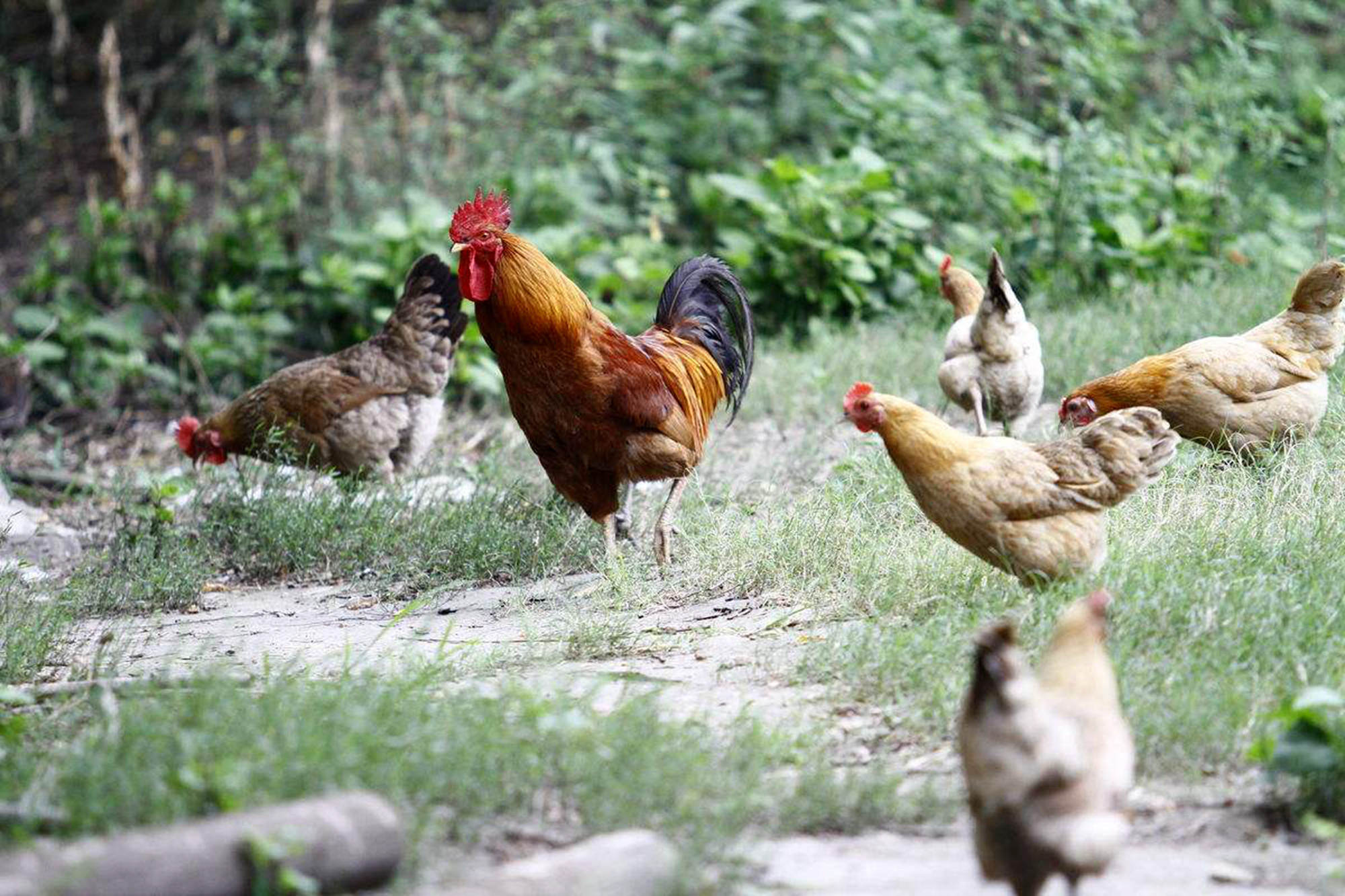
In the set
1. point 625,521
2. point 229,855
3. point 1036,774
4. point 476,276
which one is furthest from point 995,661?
point 625,521

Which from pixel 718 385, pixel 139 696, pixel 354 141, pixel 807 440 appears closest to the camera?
pixel 139 696

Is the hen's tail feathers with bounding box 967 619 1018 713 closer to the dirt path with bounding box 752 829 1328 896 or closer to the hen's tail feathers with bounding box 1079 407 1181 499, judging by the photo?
the dirt path with bounding box 752 829 1328 896

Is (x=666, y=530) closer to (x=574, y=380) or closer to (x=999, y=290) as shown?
(x=574, y=380)

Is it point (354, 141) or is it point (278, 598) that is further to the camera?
point (354, 141)

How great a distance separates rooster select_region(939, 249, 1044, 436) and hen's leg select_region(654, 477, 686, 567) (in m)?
1.56

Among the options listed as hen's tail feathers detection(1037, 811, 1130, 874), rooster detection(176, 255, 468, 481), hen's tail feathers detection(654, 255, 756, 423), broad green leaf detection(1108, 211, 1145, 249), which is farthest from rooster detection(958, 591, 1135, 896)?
broad green leaf detection(1108, 211, 1145, 249)

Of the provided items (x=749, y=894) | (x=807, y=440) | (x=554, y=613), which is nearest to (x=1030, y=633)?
(x=749, y=894)

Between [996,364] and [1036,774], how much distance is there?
4.01 m

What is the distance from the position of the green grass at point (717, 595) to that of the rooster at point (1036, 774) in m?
0.58

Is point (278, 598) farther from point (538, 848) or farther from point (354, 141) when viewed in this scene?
point (354, 141)

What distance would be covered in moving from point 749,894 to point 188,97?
36.1ft

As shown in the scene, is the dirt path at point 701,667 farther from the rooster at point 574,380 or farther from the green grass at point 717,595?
the rooster at point 574,380

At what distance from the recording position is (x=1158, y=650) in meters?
4.24

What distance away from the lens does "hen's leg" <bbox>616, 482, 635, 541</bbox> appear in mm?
6391
